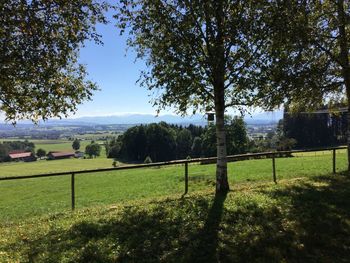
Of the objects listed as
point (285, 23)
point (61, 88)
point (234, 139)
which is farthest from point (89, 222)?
point (234, 139)

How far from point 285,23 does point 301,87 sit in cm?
483

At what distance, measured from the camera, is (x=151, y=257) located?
612 cm

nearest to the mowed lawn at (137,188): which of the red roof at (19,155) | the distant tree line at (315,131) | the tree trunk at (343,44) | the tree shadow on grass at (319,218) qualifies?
the tree shadow on grass at (319,218)

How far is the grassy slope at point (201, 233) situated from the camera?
6.22m

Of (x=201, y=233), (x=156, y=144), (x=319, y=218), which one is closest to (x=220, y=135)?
(x=319, y=218)

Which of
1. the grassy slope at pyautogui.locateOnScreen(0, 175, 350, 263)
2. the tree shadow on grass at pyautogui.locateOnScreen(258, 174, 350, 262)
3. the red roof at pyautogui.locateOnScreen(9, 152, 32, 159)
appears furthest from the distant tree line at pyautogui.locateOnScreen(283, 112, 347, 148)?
the grassy slope at pyautogui.locateOnScreen(0, 175, 350, 263)

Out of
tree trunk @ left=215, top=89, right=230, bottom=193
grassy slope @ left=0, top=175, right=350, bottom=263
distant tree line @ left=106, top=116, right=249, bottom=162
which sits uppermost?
tree trunk @ left=215, top=89, right=230, bottom=193

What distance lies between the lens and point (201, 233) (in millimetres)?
7082

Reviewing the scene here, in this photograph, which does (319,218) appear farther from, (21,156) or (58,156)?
(58,156)

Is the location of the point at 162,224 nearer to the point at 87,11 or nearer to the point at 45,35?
the point at 45,35

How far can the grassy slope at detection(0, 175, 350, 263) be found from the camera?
20.4ft

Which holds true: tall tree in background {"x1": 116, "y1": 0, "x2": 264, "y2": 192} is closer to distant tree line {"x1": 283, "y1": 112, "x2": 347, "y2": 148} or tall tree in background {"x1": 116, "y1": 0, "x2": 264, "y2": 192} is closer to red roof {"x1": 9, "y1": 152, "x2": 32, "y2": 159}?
distant tree line {"x1": 283, "y1": 112, "x2": 347, "y2": 148}

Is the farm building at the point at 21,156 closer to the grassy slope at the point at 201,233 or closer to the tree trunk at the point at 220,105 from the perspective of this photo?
the tree trunk at the point at 220,105

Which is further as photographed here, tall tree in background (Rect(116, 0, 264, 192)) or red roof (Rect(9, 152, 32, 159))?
red roof (Rect(9, 152, 32, 159))
